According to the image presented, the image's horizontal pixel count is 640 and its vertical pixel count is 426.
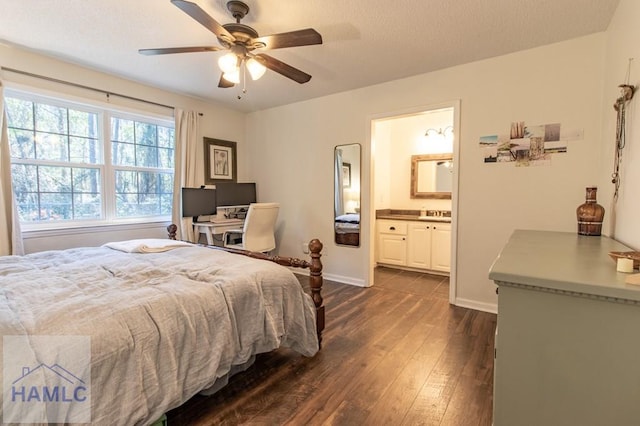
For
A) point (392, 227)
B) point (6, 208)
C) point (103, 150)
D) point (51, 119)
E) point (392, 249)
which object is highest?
point (51, 119)

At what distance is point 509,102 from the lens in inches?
114

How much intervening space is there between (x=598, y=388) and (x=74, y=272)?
2.50 meters

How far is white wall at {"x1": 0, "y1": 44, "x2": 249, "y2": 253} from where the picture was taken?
9.39 feet

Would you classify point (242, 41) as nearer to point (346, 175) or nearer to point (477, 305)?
point (346, 175)

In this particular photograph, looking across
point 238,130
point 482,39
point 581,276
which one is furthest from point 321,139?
point 581,276

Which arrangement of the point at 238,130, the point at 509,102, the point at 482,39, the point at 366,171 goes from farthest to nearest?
the point at 238,130 → the point at 366,171 → the point at 509,102 → the point at 482,39

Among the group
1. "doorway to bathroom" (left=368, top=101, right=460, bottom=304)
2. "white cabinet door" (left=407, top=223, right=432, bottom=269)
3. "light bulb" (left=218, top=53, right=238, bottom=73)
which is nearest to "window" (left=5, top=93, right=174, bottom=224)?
"light bulb" (left=218, top=53, right=238, bottom=73)

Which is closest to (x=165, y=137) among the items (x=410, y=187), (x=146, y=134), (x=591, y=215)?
(x=146, y=134)

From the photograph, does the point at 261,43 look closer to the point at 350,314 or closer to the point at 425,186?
the point at 350,314

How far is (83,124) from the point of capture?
336 cm

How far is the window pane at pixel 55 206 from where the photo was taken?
122 inches

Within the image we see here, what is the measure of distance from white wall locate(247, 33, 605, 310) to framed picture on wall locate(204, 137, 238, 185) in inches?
45.5

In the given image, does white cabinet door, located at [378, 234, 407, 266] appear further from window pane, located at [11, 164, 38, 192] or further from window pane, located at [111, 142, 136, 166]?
window pane, located at [11, 164, 38, 192]

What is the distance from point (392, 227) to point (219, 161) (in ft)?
9.25
